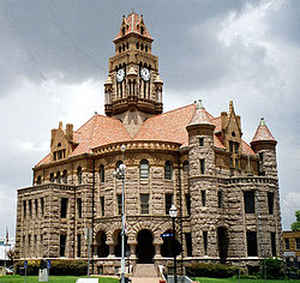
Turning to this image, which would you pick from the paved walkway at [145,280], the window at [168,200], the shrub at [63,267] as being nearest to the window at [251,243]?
the window at [168,200]

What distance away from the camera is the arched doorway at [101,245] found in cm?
5922

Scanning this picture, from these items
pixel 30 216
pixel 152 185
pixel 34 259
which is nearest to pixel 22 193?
pixel 30 216

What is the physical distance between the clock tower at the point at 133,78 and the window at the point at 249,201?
1994cm

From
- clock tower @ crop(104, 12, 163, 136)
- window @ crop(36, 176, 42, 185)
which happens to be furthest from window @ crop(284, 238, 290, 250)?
window @ crop(36, 176, 42, 185)

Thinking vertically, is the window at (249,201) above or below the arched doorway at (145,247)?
above

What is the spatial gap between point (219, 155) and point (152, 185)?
8.89 meters

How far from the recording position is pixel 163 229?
5553 centimetres

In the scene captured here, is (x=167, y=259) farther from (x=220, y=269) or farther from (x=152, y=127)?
(x=152, y=127)

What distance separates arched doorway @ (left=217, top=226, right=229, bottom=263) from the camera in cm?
5594

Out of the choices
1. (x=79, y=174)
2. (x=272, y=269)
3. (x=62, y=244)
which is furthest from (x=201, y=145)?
(x=62, y=244)

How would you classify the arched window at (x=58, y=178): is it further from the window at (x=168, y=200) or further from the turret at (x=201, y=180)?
the turret at (x=201, y=180)

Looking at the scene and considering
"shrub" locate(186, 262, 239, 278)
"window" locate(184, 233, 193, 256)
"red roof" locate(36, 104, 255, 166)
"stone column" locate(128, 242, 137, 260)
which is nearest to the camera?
"shrub" locate(186, 262, 239, 278)

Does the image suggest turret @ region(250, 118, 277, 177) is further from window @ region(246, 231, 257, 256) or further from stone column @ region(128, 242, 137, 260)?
stone column @ region(128, 242, 137, 260)

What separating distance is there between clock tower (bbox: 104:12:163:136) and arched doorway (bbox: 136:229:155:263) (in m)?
17.0
